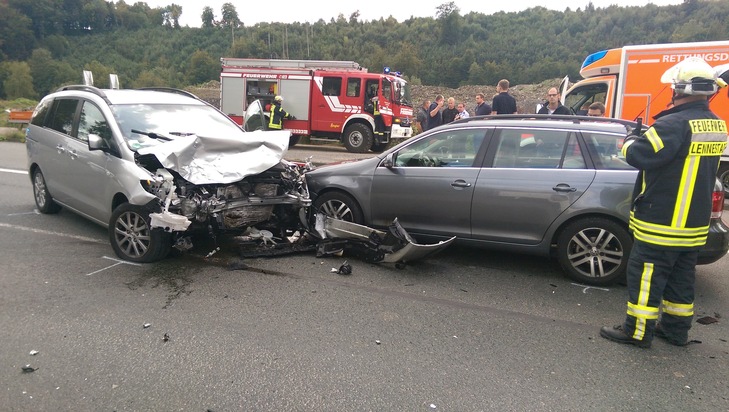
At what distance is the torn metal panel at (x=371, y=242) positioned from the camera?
4832 millimetres

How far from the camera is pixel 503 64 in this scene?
70375 mm

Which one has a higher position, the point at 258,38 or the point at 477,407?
the point at 258,38

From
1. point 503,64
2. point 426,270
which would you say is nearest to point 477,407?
point 426,270

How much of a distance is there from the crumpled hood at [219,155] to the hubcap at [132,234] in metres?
0.69

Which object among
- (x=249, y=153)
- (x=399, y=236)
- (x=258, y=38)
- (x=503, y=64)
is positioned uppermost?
(x=258, y=38)

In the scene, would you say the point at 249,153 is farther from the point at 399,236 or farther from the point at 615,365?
the point at 615,365

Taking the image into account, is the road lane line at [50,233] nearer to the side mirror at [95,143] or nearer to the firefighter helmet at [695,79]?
the side mirror at [95,143]

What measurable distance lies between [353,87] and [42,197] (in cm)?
1174

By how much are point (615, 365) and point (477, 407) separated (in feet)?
3.78

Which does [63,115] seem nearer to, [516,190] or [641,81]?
[516,190]

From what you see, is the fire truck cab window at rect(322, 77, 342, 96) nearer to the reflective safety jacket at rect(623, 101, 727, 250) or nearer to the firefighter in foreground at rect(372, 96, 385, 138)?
the firefighter in foreground at rect(372, 96, 385, 138)

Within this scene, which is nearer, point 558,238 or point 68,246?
point 558,238

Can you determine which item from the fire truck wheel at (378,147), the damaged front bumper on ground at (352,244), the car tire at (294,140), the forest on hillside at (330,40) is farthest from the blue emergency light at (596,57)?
the forest on hillside at (330,40)

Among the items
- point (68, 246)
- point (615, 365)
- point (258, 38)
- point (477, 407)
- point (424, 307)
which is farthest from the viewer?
point (258, 38)
